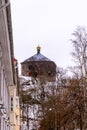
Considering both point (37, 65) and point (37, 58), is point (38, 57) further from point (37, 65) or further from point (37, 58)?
point (37, 65)

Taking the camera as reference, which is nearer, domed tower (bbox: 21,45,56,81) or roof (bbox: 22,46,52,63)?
domed tower (bbox: 21,45,56,81)

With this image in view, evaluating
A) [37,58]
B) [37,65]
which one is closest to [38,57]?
[37,58]

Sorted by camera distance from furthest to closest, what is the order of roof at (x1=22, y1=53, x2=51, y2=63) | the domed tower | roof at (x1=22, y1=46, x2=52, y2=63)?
roof at (x1=22, y1=46, x2=52, y2=63) < roof at (x1=22, y1=53, x2=51, y2=63) < the domed tower

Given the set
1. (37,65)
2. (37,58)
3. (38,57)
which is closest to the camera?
(37,65)

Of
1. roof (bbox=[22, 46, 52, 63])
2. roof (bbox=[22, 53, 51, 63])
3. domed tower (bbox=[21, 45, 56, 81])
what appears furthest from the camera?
roof (bbox=[22, 46, 52, 63])

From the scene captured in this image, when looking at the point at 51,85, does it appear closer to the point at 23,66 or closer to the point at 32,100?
the point at 32,100

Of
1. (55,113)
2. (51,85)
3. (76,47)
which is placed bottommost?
(55,113)

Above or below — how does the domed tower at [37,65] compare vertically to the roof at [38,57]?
below

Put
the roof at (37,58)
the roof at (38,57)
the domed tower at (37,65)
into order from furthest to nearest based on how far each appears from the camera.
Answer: the roof at (38,57) → the roof at (37,58) → the domed tower at (37,65)

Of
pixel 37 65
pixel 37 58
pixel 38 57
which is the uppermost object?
pixel 38 57

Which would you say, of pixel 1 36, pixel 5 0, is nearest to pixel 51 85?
pixel 1 36

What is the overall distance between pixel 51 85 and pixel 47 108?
3.09 meters

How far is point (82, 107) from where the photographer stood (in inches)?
1277

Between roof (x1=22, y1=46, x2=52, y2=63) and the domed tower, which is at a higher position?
roof (x1=22, y1=46, x2=52, y2=63)
